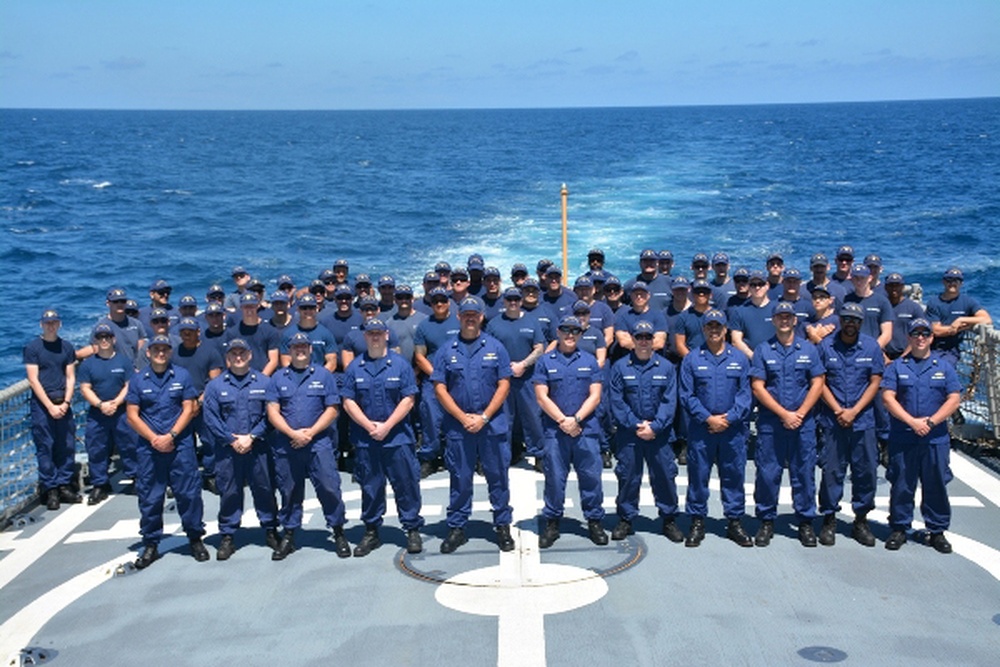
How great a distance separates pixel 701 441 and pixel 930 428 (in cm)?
157

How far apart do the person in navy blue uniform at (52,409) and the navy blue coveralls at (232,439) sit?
2.27 meters

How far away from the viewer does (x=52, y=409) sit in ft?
31.9

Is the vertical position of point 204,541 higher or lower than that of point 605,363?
lower

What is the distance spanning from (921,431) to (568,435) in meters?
2.44

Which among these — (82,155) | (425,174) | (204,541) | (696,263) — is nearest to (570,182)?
(425,174)

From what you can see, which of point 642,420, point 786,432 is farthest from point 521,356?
point 786,432

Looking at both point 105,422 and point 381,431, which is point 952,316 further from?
point 105,422

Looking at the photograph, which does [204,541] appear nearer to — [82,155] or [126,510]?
[126,510]

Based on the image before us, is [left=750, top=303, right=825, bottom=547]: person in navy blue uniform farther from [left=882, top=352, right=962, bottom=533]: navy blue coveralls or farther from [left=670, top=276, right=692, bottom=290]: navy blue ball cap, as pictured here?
[left=670, top=276, right=692, bottom=290]: navy blue ball cap

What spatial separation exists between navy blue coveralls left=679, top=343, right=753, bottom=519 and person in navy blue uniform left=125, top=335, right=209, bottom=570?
11.8 ft

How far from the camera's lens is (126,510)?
A: 9695 millimetres

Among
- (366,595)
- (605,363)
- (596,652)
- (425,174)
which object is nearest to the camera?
(596,652)

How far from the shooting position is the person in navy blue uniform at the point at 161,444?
26.9ft

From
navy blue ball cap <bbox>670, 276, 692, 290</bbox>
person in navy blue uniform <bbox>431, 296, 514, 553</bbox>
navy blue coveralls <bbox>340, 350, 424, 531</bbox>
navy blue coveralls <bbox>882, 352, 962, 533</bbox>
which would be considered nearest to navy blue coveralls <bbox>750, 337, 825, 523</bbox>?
navy blue coveralls <bbox>882, 352, 962, 533</bbox>
